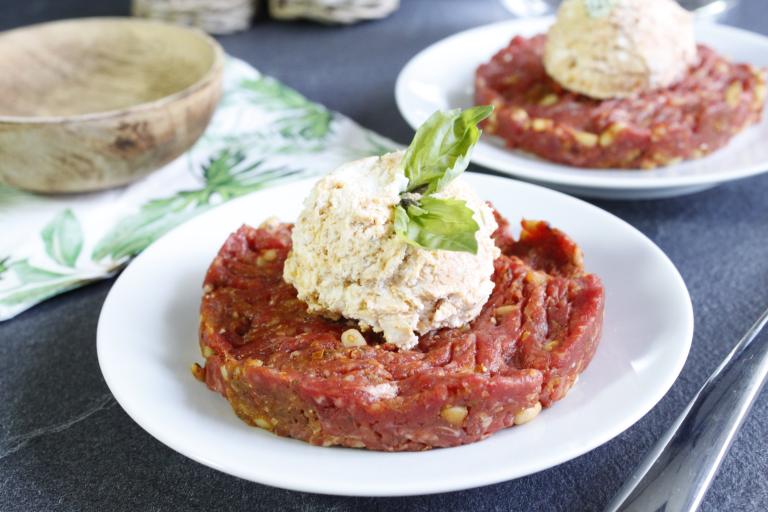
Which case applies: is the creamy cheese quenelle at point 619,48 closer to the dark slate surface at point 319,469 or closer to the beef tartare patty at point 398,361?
the dark slate surface at point 319,469

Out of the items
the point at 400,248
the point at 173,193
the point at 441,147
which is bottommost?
the point at 173,193

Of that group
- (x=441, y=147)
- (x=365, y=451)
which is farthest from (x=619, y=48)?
(x=365, y=451)

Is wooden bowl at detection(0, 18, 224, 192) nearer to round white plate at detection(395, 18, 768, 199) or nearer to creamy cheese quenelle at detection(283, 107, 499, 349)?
round white plate at detection(395, 18, 768, 199)

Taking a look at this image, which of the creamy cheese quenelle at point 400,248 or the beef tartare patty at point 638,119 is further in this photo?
the beef tartare patty at point 638,119

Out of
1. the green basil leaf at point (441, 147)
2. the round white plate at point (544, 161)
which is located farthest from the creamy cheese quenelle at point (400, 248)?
the round white plate at point (544, 161)

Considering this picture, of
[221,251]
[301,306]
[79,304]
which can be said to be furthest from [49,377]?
[301,306]

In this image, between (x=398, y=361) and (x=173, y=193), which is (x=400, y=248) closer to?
(x=398, y=361)

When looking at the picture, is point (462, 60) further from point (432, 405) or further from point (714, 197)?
point (432, 405)
